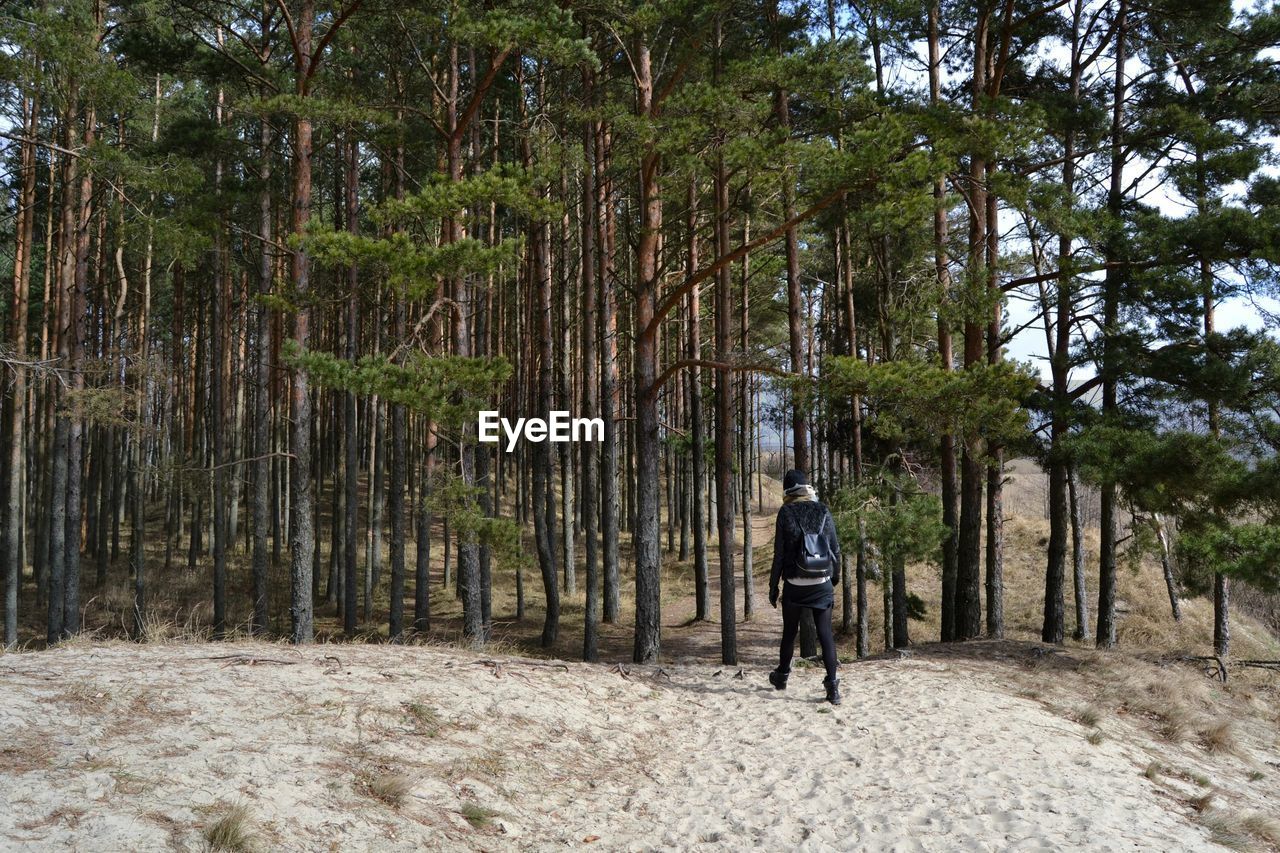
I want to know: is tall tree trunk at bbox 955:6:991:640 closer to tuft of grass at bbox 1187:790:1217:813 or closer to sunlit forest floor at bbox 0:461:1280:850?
sunlit forest floor at bbox 0:461:1280:850

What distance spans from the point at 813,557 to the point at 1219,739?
15.0ft

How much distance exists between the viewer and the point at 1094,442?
38.2 feet

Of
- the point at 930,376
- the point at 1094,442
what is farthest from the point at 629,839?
the point at 1094,442

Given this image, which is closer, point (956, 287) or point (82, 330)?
point (956, 287)

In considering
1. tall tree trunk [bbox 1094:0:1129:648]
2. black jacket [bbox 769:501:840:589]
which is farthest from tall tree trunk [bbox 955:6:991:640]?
black jacket [bbox 769:501:840:589]

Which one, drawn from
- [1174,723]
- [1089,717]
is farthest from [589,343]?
[1174,723]

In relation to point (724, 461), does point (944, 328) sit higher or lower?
higher

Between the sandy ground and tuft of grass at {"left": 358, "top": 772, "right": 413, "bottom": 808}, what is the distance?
15 mm

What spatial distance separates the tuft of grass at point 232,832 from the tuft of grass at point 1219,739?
862cm

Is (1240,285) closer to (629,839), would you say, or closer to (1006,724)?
(1006,724)

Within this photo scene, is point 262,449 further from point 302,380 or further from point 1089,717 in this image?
point 1089,717

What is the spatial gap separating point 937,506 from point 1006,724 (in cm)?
610

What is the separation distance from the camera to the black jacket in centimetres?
821

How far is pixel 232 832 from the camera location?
14.4 feet
